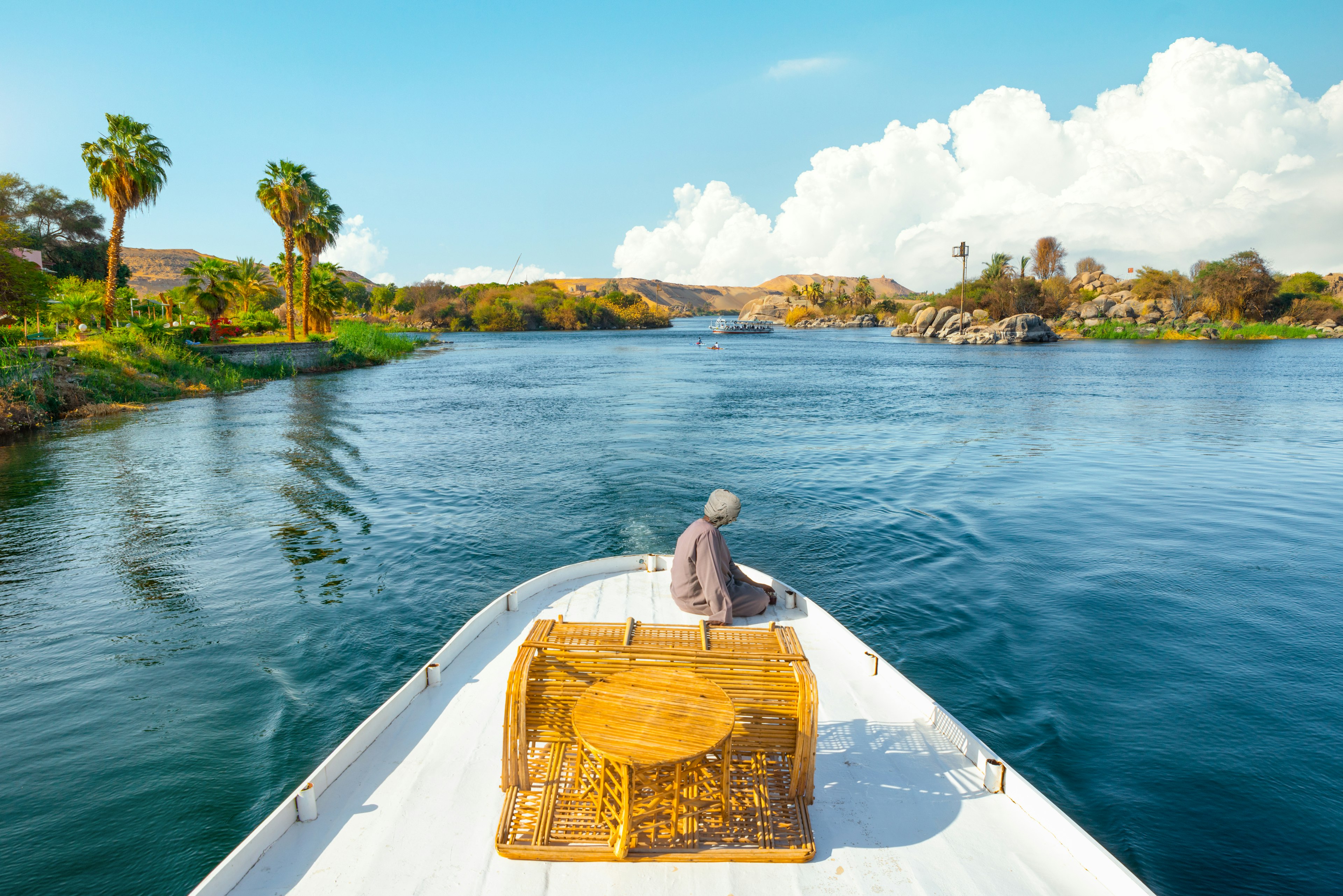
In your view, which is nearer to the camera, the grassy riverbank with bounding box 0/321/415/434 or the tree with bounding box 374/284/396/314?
the grassy riverbank with bounding box 0/321/415/434

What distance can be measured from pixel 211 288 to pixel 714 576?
4556 cm

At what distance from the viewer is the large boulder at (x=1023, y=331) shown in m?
76.2

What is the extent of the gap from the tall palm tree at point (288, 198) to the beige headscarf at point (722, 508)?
150 feet

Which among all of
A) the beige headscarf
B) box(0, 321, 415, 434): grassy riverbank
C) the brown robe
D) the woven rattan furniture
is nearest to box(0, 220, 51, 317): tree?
box(0, 321, 415, 434): grassy riverbank

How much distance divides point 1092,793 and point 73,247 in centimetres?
7847

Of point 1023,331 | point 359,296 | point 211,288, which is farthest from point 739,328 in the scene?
point 211,288

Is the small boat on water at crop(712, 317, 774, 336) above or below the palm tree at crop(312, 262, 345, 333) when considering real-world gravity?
above

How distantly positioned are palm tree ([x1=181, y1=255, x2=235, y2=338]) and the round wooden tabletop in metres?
45.3

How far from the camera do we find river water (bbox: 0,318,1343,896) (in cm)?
559

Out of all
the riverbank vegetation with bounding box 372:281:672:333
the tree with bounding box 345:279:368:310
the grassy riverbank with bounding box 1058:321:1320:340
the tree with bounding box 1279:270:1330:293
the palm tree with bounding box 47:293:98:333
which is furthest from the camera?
the riverbank vegetation with bounding box 372:281:672:333

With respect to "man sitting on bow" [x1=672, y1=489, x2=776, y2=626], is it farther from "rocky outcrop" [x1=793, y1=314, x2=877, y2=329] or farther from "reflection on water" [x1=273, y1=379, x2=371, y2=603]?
"rocky outcrop" [x1=793, y1=314, x2=877, y2=329]

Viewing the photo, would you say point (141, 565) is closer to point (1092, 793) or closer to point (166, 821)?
point (166, 821)

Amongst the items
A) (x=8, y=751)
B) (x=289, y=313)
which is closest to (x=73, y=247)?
(x=289, y=313)

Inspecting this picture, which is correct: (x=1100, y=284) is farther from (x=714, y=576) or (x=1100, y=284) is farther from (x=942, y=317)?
(x=714, y=576)
